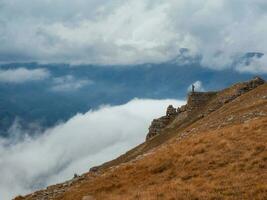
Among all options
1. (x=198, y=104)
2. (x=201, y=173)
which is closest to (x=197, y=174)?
(x=201, y=173)

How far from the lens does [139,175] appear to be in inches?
1460

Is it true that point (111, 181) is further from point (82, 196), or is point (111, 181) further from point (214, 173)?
point (214, 173)

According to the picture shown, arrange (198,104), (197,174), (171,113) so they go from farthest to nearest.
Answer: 1. (171,113)
2. (198,104)
3. (197,174)

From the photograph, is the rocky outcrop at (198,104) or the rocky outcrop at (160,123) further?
the rocky outcrop at (160,123)

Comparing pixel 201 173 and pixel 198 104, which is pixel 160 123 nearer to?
pixel 198 104

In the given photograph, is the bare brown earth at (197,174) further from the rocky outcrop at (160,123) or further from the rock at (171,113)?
the rock at (171,113)

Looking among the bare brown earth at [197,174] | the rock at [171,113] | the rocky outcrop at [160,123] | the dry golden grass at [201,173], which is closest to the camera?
the dry golden grass at [201,173]

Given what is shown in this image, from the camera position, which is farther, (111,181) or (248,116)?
(248,116)

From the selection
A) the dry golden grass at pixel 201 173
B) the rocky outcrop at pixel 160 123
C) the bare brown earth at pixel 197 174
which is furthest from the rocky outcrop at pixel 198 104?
the dry golden grass at pixel 201 173

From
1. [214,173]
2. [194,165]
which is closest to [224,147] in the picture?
[194,165]

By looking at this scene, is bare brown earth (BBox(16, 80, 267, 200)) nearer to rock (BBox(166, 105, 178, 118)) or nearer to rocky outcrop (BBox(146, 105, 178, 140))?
rocky outcrop (BBox(146, 105, 178, 140))

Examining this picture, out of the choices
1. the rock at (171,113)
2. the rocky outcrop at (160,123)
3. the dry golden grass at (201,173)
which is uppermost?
the rock at (171,113)

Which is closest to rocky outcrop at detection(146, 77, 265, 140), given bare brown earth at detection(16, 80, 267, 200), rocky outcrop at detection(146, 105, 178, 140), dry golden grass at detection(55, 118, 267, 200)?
rocky outcrop at detection(146, 105, 178, 140)

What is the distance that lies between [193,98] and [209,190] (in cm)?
6293
